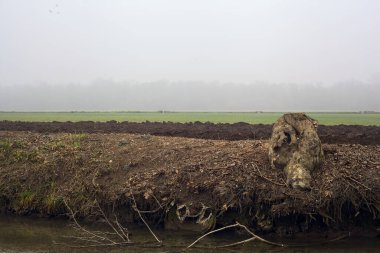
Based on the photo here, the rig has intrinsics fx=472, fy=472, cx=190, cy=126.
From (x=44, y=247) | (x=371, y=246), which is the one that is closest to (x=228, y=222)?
(x=371, y=246)

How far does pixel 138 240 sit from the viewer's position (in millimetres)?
13844

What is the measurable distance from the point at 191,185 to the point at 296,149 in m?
3.69

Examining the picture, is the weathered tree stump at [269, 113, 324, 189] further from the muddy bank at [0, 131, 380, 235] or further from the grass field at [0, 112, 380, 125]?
the grass field at [0, 112, 380, 125]

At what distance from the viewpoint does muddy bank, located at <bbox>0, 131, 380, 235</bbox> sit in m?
14.3

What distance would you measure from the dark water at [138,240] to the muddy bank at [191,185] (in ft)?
2.42

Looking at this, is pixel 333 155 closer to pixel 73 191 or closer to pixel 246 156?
pixel 246 156

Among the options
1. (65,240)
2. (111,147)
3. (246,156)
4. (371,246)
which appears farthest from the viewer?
(111,147)

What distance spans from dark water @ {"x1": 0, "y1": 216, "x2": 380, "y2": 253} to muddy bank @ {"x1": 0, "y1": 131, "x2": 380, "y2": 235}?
0.74 meters

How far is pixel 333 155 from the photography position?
16156 mm

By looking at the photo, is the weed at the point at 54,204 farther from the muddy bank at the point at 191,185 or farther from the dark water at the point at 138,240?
the dark water at the point at 138,240

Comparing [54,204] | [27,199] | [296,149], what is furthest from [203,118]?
[296,149]

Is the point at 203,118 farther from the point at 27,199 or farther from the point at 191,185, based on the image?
the point at 191,185

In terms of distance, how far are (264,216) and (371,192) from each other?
330 centimetres

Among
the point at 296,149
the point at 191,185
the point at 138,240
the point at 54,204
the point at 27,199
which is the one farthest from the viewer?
the point at 27,199
